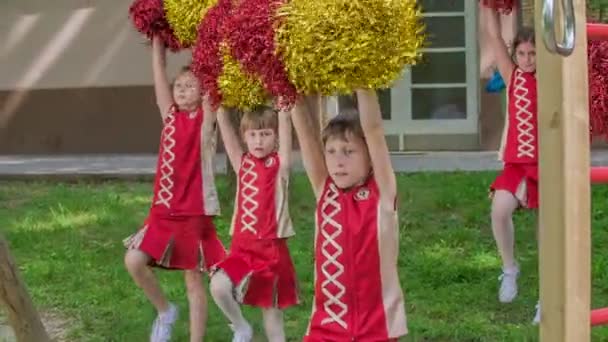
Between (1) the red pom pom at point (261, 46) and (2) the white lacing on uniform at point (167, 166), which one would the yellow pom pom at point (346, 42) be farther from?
(2) the white lacing on uniform at point (167, 166)

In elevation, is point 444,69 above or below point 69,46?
below

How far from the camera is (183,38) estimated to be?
532 centimetres

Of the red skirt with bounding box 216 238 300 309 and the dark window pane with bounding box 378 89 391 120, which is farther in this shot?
the dark window pane with bounding box 378 89 391 120

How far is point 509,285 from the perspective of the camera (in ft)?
22.2

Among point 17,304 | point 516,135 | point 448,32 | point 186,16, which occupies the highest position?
point 448,32

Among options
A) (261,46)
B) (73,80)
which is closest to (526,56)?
(261,46)

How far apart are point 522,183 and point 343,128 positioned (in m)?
2.48

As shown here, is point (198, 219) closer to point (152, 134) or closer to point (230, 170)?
point (230, 170)

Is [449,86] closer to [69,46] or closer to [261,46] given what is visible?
[69,46]

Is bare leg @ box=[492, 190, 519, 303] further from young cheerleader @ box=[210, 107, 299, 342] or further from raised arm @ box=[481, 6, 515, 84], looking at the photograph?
young cheerleader @ box=[210, 107, 299, 342]

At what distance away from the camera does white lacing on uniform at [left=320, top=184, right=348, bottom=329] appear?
414cm

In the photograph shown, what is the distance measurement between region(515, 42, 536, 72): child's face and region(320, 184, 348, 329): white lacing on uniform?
94.7 inches

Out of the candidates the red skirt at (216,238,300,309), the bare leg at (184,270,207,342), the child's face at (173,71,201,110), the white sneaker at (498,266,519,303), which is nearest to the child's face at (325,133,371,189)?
the red skirt at (216,238,300,309)

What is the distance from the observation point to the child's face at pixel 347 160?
4129mm
